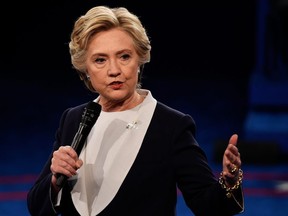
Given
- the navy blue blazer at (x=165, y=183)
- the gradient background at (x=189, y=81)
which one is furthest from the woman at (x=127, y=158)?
the gradient background at (x=189, y=81)

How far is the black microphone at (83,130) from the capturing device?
70.2 inches

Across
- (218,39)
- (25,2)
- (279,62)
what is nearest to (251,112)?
(279,62)

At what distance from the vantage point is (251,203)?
4.48 meters

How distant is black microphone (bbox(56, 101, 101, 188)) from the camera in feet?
5.85

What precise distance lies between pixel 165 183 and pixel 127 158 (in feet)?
0.37

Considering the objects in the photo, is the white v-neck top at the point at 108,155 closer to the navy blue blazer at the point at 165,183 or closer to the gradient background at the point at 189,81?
the navy blue blazer at the point at 165,183

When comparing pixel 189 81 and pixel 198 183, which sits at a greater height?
pixel 189 81

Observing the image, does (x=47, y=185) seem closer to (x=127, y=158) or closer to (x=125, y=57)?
(x=127, y=158)

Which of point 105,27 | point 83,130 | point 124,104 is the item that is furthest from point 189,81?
point 83,130

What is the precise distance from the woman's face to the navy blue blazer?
0.43ft

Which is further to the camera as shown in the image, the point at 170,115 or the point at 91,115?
the point at 170,115

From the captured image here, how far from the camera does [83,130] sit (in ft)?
5.90

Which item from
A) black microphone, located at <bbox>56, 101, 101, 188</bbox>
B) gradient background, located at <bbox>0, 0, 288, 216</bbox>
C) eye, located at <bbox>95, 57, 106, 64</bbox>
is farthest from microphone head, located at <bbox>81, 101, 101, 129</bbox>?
gradient background, located at <bbox>0, 0, 288, 216</bbox>

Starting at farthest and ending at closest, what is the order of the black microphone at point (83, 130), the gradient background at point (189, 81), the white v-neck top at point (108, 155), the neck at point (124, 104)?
the gradient background at point (189, 81) → the neck at point (124, 104) → the white v-neck top at point (108, 155) → the black microphone at point (83, 130)
